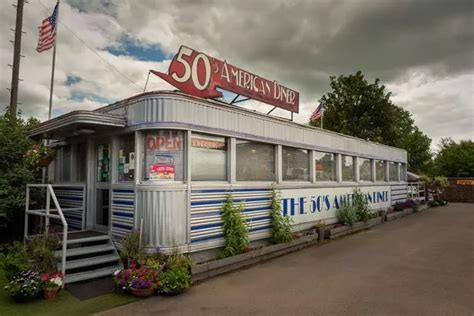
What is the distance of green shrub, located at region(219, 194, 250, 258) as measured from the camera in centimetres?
705

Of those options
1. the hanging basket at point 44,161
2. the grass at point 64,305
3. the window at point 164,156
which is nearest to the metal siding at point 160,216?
the window at point 164,156

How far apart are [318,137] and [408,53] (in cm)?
596

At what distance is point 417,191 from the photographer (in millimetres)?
20250

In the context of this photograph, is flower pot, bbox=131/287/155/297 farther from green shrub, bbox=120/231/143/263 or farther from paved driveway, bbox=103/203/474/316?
green shrub, bbox=120/231/143/263

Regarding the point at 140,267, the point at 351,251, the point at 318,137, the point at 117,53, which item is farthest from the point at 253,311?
the point at 117,53

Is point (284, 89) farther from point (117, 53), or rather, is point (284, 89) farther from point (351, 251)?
point (117, 53)

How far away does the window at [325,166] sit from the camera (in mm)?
10828

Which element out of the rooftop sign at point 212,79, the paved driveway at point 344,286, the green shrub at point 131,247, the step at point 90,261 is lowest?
the paved driveway at point 344,286

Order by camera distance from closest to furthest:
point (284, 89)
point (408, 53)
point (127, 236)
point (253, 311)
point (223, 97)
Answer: point (253, 311) → point (127, 236) → point (223, 97) → point (284, 89) → point (408, 53)

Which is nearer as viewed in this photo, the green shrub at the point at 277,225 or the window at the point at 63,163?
the green shrub at the point at 277,225

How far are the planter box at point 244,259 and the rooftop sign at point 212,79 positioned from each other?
3771mm

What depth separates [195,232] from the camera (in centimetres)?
662

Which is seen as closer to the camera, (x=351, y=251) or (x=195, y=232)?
(x=195, y=232)

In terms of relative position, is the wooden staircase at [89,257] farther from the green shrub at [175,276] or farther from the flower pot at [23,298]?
the green shrub at [175,276]
